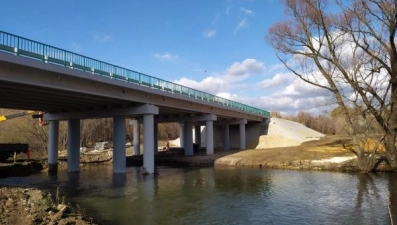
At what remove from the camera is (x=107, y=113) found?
1578 inches

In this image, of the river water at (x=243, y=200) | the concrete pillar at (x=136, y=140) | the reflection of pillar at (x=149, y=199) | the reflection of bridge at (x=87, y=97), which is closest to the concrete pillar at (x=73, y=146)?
the reflection of bridge at (x=87, y=97)

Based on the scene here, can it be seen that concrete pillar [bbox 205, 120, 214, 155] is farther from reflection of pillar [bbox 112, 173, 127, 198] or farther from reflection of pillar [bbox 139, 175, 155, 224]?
reflection of pillar [bbox 112, 173, 127, 198]

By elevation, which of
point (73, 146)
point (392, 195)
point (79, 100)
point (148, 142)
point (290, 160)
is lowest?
point (392, 195)

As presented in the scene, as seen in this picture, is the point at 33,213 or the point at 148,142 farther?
the point at 148,142

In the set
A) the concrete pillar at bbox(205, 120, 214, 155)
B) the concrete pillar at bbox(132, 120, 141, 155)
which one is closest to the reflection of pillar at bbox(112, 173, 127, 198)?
the concrete pillar at bbox(205, 120, 214, 155)

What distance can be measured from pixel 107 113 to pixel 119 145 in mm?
3802

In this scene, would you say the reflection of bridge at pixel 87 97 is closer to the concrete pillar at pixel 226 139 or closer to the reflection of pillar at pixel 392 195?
the concrete pillar at pixel 226 139

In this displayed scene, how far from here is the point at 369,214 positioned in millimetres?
17141

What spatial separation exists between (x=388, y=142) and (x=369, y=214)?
18701 mm

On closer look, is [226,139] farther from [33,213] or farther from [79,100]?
[33,213]

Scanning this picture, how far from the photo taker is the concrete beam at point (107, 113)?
1508 inches

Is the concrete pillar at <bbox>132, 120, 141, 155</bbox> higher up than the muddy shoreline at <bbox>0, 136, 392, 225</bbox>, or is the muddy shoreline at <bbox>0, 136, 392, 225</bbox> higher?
the concrete pillar at <bbox>132, 120, 141, 155</bbox>

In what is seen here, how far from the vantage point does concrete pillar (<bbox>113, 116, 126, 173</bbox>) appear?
130 ft

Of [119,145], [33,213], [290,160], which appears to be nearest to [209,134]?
[290,160]
